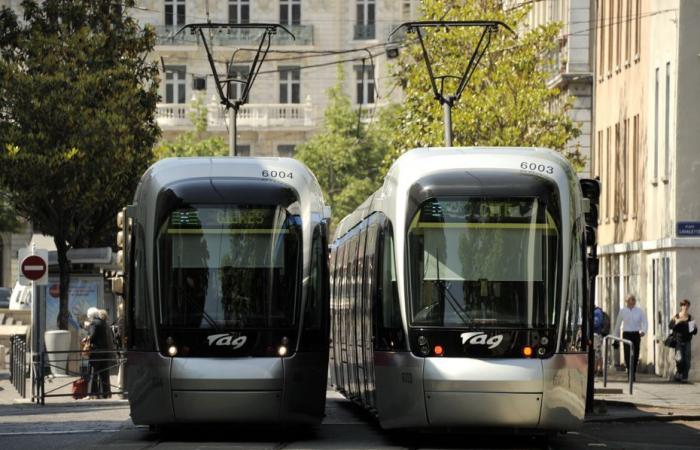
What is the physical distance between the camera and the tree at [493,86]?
4894 centimetres

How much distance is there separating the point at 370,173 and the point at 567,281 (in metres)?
66.7

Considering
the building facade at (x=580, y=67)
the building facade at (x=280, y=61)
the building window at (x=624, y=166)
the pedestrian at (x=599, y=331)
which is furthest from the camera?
the building facade at (x=280, y=61)

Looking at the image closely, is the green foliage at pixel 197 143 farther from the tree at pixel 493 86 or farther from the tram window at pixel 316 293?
the tram window at pixel 316 293

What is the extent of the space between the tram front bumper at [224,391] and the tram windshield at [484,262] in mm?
1790

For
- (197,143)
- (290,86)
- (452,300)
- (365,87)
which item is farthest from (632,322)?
(290,86)

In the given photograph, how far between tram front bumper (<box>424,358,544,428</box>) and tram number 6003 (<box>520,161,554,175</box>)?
1.98 m

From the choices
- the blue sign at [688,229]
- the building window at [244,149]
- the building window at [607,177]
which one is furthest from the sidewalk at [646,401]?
the building window at [244,149]

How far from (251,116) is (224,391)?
79.7m

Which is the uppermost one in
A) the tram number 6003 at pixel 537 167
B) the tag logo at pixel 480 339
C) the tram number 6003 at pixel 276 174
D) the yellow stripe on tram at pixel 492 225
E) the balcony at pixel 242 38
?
the balcony at pixel 242 38

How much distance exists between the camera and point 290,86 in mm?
104000

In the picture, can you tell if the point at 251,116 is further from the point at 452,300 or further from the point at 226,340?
the point at 452,300

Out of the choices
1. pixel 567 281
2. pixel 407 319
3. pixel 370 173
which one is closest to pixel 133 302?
pixel 407 319

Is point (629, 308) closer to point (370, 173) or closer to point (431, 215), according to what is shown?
point (431, 215)

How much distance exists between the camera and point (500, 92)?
4906 centimetres
